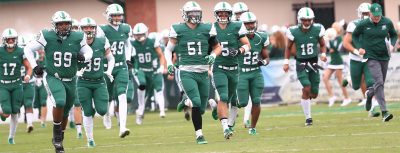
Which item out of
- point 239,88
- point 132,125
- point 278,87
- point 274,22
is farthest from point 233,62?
point 274,22

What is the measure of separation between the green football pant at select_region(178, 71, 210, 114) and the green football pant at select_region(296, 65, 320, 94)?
3849 millimetres

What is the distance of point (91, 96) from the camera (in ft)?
61.7

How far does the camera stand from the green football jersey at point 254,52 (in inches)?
768

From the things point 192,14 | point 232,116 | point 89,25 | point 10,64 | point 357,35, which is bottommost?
point 232,116

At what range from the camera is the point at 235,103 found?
19.6 metres

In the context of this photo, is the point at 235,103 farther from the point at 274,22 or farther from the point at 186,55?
the point at 274,22

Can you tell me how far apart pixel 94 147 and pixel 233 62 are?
2.48m

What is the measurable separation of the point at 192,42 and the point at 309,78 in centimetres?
437

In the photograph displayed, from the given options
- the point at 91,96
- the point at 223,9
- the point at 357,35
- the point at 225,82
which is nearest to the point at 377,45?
the point at 357,35

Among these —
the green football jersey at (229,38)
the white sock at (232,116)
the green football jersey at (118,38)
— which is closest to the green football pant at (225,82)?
the green football jersey at (229,38)

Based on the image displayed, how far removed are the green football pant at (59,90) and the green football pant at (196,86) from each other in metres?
1.58

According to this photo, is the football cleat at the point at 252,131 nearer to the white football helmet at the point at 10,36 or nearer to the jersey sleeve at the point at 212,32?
the jersey sleeve at the point at 212,32

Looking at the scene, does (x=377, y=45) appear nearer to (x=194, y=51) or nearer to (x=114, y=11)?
(x=194, y=51)

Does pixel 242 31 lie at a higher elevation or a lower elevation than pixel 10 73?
higher
